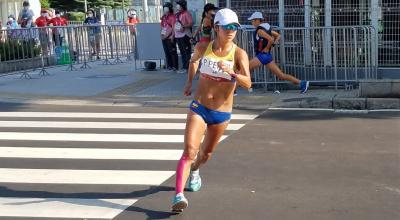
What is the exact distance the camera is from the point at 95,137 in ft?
32.3

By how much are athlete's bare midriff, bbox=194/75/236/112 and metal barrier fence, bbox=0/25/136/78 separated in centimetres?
1231

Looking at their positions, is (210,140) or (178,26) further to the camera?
(178,26)

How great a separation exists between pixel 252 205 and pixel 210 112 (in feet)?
3.13

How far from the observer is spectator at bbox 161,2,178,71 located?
1753 cm

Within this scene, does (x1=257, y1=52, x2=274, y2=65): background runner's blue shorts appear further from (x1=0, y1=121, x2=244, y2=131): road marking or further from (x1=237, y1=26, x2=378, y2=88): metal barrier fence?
(x1=0, y1=121, x2=244, y2=131): road marking

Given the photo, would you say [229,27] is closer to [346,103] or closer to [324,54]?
[346,103]

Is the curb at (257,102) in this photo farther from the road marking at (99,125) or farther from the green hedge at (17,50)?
the green hedge at (17,50)

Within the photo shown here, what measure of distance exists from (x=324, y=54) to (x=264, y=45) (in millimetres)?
1619

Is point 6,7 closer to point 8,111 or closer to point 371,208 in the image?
point 8,111

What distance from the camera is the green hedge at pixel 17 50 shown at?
18.7m

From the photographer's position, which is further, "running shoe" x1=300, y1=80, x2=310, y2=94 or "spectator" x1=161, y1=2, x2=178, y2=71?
"spectator" x1=161, y1=2, x2=178, y2=71

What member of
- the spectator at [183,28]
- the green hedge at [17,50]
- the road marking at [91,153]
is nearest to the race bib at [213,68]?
the road marking at [91,153]

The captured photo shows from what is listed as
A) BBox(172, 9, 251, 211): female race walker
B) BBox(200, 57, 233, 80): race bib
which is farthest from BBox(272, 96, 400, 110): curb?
BBox(200, 57, 233, 80): race bib

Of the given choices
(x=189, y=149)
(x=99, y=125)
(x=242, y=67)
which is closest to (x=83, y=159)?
(x=99, y=125)
